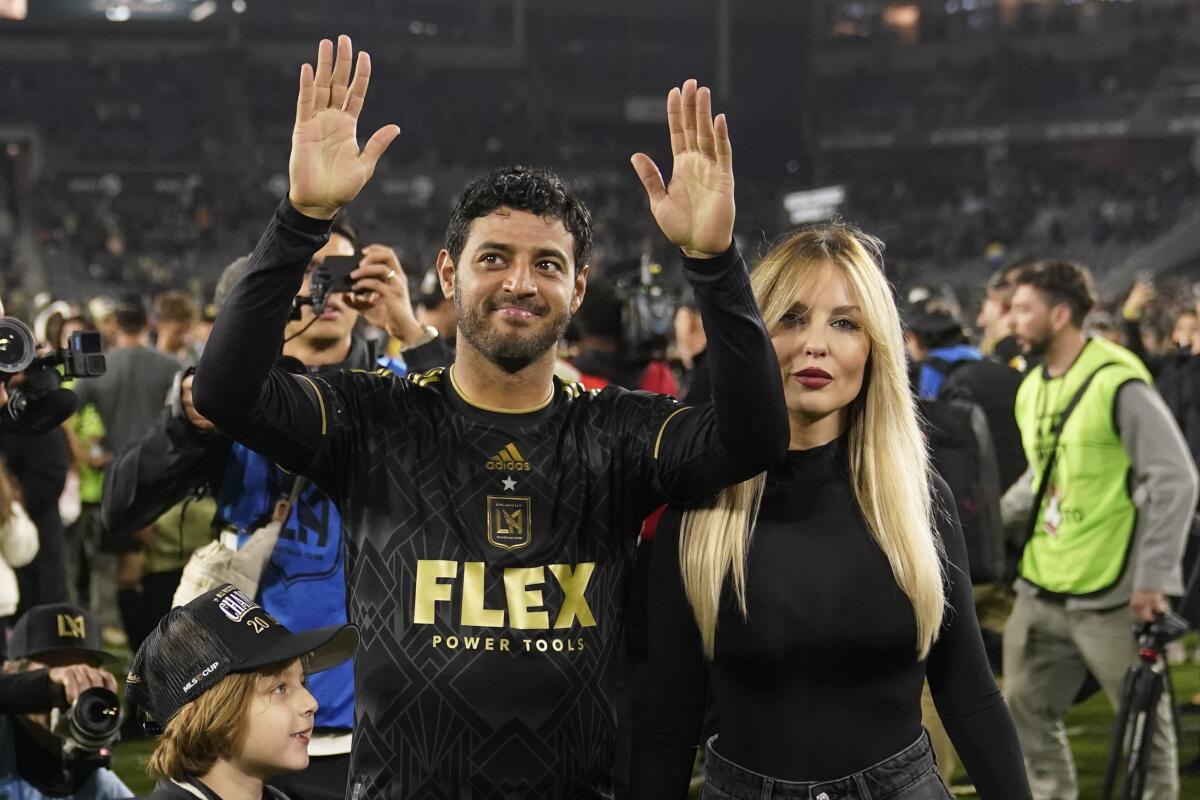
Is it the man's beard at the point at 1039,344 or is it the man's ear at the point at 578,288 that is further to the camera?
the man's beard at the point at 1039,344

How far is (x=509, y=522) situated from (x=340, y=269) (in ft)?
→ 3.82

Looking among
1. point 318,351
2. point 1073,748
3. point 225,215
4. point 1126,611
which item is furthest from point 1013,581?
point 225,215

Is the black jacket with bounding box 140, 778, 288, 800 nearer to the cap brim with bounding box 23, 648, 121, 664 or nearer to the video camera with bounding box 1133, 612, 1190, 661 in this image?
the cap brim with bounding box 23, 648, 121, 664

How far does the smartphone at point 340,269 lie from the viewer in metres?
3.18

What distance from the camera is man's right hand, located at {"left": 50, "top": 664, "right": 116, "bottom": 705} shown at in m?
3.42

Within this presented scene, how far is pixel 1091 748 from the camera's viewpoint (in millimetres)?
6430

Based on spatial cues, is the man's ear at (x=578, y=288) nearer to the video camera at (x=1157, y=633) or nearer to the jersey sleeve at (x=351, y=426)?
the jersey sleeve at (x=351, y=426)

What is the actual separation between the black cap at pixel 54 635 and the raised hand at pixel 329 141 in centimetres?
210

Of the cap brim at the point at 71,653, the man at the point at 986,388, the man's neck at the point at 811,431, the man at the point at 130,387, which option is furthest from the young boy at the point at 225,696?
the man at the point at 130,387

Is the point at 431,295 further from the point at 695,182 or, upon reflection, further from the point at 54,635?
the point at 695,182

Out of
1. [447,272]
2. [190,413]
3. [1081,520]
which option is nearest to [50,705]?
[190,413]

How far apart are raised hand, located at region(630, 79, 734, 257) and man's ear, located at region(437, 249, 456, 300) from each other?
0.37 metres

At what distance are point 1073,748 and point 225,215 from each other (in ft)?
95.0

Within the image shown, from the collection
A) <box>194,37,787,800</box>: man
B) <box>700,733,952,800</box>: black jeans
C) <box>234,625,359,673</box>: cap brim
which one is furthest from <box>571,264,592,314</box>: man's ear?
<box>700,733,952,800</box>: black jeans
